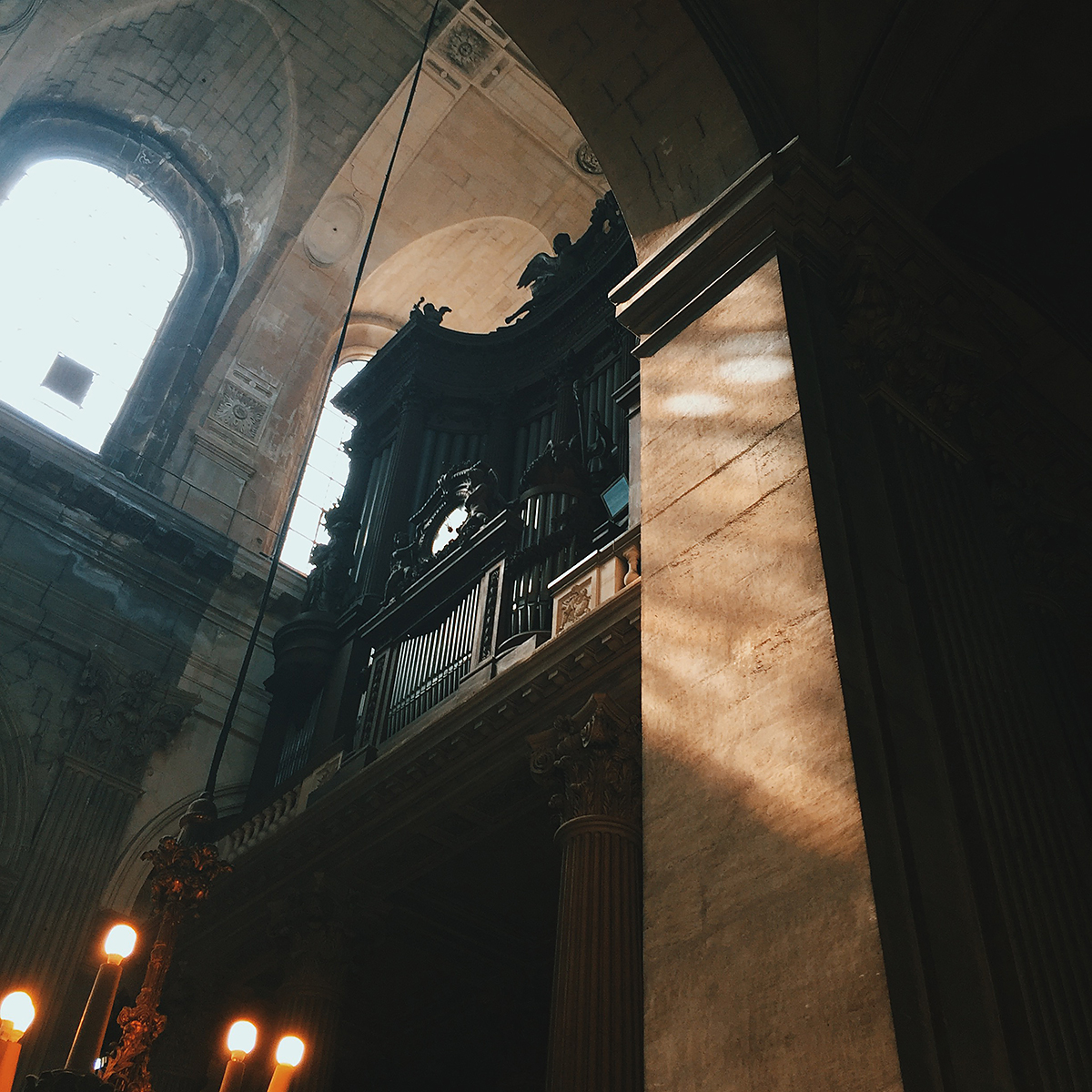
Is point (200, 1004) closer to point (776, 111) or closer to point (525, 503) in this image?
point (525, 503)

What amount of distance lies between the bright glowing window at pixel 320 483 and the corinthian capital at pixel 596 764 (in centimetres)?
872

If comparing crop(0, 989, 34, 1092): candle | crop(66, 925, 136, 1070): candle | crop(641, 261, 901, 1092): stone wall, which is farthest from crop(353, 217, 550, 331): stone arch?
crop(0, 989, 34, 1092): candle

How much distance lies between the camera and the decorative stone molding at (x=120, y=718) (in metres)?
11.6

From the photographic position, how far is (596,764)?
6961 millimetres

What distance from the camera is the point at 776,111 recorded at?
18.8ft

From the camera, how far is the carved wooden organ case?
9.91 metres

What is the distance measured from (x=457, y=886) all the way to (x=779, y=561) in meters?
Result: 6.66

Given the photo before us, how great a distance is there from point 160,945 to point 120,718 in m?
6.24

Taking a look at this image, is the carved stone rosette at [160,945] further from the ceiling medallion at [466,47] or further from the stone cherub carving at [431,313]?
the ceiling medallion at [466,47]

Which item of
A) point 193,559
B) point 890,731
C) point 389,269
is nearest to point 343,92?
point 389,269

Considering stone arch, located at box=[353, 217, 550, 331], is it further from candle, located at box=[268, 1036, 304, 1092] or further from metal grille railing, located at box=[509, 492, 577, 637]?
candle, located at box=[268, 1036, 304, 1092]

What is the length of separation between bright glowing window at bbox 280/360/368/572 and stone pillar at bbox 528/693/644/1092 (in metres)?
8.90

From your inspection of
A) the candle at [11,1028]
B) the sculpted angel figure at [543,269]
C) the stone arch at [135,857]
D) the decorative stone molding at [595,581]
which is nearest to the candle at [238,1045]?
the candle at [11,1028]

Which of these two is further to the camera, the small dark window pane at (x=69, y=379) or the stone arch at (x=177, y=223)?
the stone arch at (x=177, y=223)
